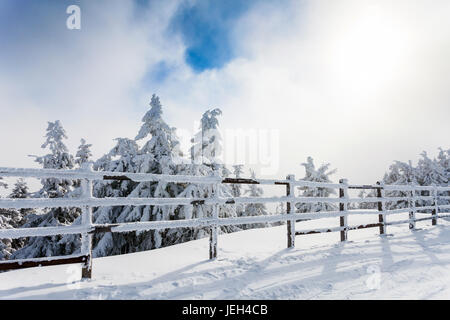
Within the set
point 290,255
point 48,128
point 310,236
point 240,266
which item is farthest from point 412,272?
point 48,128

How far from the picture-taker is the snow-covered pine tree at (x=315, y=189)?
24312 millimetres

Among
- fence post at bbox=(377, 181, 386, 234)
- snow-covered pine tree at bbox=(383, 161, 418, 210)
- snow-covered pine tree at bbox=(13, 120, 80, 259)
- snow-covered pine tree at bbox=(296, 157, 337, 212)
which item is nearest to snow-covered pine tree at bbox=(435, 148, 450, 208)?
snow-covered pine tree at bbox=(383, 161, 418, 210)

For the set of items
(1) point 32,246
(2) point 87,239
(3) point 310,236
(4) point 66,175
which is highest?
(4) point 66,175

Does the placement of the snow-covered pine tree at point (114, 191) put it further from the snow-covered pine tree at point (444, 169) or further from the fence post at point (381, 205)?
the snow-covered pine tree at point (444, 169)

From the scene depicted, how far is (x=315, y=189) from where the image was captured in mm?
24547

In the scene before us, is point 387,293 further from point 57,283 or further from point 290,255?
point 57,283

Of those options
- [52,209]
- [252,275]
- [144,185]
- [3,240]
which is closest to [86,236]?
[252,275]

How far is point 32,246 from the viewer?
14570 mm

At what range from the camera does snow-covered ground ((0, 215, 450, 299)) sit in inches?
134

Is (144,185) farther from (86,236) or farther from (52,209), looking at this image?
(86,236)

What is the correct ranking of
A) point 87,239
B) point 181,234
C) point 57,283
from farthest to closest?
point 181,234 < point 87,239 < point 57,283

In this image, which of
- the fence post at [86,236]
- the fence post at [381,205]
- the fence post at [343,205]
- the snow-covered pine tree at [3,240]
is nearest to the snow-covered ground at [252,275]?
the fence post at [86,236]

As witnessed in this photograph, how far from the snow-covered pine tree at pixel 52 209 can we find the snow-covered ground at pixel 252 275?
10.7 meters
